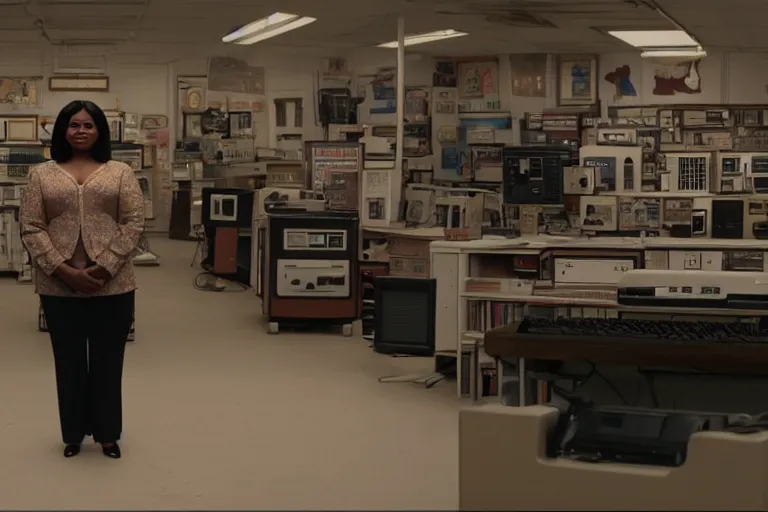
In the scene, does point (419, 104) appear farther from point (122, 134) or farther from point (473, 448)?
point (473, 448)

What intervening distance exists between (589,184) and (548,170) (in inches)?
26.2

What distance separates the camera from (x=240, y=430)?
6566 mm

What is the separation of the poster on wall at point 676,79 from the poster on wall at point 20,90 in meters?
8.20

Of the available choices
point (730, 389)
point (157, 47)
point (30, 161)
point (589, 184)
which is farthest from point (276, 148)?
point (730, 389)

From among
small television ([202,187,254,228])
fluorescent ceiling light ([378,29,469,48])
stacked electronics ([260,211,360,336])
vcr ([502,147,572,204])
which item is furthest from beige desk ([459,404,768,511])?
fluorescent ceiling light ([378,29,469,48])

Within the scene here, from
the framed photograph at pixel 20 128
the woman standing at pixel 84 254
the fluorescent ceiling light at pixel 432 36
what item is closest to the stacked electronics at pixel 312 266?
the woman standing at pixel 84 254

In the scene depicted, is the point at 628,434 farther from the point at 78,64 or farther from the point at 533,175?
the point at 78,64

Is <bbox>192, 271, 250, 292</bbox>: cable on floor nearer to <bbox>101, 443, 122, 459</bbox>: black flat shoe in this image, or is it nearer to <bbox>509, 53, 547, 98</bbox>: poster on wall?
<bbox>509, 53, 547, 98</bbox>: poster on wall

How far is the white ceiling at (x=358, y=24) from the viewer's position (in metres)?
11.5

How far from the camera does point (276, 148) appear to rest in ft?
57.4

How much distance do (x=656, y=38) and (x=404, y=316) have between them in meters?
6.51

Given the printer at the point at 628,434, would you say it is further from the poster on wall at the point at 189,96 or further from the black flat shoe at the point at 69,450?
the poster on wall at the point at 189,96

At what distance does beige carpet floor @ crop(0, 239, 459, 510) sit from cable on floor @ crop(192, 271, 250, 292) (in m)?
2.50

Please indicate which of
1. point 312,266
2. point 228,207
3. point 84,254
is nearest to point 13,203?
point 228,207
